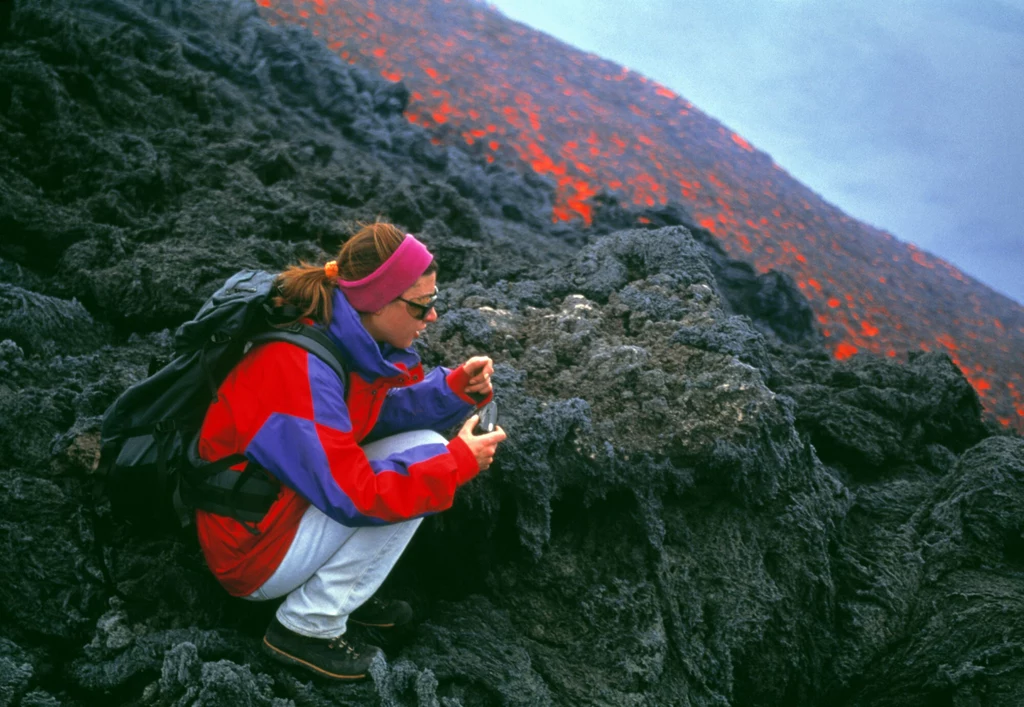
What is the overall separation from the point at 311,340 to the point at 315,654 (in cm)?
107

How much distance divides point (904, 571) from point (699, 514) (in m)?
0.97

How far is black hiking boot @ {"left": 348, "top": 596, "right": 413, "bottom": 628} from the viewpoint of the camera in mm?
2607

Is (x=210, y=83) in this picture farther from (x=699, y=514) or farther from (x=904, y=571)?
(x=904, y=571)

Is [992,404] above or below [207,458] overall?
above

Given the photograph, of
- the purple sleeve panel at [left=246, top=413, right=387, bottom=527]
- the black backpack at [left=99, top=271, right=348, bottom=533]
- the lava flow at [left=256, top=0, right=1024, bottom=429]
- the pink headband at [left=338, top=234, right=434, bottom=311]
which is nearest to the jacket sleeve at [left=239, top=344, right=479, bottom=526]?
the purple sleeve panel at [left=246, top=413, right=387, bottom=527]

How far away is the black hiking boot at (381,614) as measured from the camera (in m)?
2.61

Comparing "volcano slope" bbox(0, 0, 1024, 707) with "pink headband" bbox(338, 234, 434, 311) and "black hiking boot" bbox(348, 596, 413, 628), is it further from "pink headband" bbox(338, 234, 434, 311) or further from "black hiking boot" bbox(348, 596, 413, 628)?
"pink headband" bbox(338, 234, 434, 311)

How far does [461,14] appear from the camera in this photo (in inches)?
827

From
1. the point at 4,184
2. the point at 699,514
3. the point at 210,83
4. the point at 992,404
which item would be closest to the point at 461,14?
the point at 210,83

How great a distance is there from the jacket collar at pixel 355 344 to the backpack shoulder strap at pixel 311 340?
37mm

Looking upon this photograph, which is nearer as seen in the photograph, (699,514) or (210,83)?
(699,514)

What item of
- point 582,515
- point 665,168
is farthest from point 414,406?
point 665,168

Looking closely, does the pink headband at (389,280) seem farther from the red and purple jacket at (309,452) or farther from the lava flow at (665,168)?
the lava flow at (665,168)

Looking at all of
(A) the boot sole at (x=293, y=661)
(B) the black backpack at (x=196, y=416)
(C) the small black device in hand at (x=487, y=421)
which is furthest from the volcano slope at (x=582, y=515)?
(C) the small black device in hand at (x=487, y=421)
